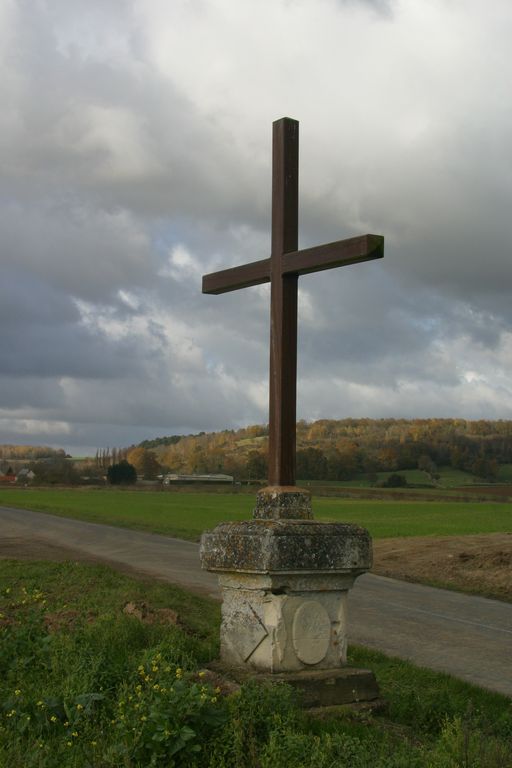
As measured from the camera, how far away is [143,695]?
4809 mm

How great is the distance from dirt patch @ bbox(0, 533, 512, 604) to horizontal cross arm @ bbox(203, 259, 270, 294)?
8307 millimetres

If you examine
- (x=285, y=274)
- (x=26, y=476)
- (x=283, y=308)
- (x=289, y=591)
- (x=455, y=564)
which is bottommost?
(x=455, y=564)

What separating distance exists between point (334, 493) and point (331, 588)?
66039 millimetres

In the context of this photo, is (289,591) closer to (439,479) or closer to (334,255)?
(334,255)

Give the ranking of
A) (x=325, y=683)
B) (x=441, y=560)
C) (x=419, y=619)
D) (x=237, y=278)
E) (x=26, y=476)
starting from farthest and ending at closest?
(x=26, y=476), (x=441, y=560), (x=419, y=619), (x=237, y=278), (x=325, y=683)

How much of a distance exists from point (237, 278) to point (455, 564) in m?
12.8

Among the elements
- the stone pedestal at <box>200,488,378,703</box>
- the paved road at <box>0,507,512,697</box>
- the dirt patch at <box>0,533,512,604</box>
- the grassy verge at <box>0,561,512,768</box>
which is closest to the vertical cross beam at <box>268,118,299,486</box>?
the stone pedestal at <box>200,488,378,703</box>

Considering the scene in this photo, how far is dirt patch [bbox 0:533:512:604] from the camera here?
1566cm

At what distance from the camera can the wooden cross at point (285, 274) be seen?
586 cm

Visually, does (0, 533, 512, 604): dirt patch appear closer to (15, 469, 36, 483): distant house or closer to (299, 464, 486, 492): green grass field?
(299, 464, 486, 492): green grass field

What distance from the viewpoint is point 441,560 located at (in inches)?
725

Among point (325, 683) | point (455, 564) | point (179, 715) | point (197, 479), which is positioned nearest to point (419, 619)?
point (455, 564)

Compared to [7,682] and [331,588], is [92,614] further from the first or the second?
[331,588]

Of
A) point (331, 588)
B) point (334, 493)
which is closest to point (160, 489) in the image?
point (334, 493)
